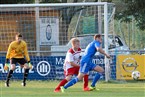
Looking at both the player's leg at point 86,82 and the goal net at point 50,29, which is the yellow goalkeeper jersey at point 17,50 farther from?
the player's leg at point 86,82

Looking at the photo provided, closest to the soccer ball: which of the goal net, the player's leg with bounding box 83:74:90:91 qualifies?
the goal net

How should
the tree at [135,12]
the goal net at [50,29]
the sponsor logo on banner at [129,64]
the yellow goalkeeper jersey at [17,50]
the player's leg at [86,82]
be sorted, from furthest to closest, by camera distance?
1. the tree at [135,12]
2. the goal net at [50,29]
3. the sponsor logo on banner at [129,64]
4. the yellow goalkeeper jersey at [17,50]
5. the player's leg at [86,82]

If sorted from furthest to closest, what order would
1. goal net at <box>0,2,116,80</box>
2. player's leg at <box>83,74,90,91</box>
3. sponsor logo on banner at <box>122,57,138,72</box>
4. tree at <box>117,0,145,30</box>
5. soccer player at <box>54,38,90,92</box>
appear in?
1. tree at <box>117,0,145,30</box>
2. goal net at <box>0,2,116,80</box>
3. sponsor logo on banner at <box>122,57,138,72</box>
4. player's leg at <box>83,74,90,91</box>
5. soccer player at <box>54,38,90,92</box>

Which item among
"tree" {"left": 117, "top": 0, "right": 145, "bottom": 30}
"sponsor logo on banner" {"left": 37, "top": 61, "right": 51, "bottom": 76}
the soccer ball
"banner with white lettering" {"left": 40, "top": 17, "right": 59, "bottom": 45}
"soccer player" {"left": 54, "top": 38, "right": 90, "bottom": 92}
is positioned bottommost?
the soccer ball

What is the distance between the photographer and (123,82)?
78.0 ft

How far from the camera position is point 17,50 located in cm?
2159

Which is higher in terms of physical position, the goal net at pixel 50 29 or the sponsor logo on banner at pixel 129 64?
the goal net at pixel 50 29

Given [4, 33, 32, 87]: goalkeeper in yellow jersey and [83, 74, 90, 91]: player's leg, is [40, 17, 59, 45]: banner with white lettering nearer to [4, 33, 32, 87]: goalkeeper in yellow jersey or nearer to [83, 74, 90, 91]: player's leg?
[4, 33, 32, 87]: goalkeeper in yellow jersey

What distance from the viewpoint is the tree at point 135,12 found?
1407 inches

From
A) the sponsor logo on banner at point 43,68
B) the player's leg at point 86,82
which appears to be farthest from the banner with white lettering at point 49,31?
the player's leg at point 86,82

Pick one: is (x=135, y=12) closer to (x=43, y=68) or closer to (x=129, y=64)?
(x=129, y=64)

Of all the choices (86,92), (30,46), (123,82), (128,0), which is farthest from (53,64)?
(128,0)

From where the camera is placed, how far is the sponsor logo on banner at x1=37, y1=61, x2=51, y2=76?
2464 centimetres

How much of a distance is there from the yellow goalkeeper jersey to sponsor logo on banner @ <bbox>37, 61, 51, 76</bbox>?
2.96 m
